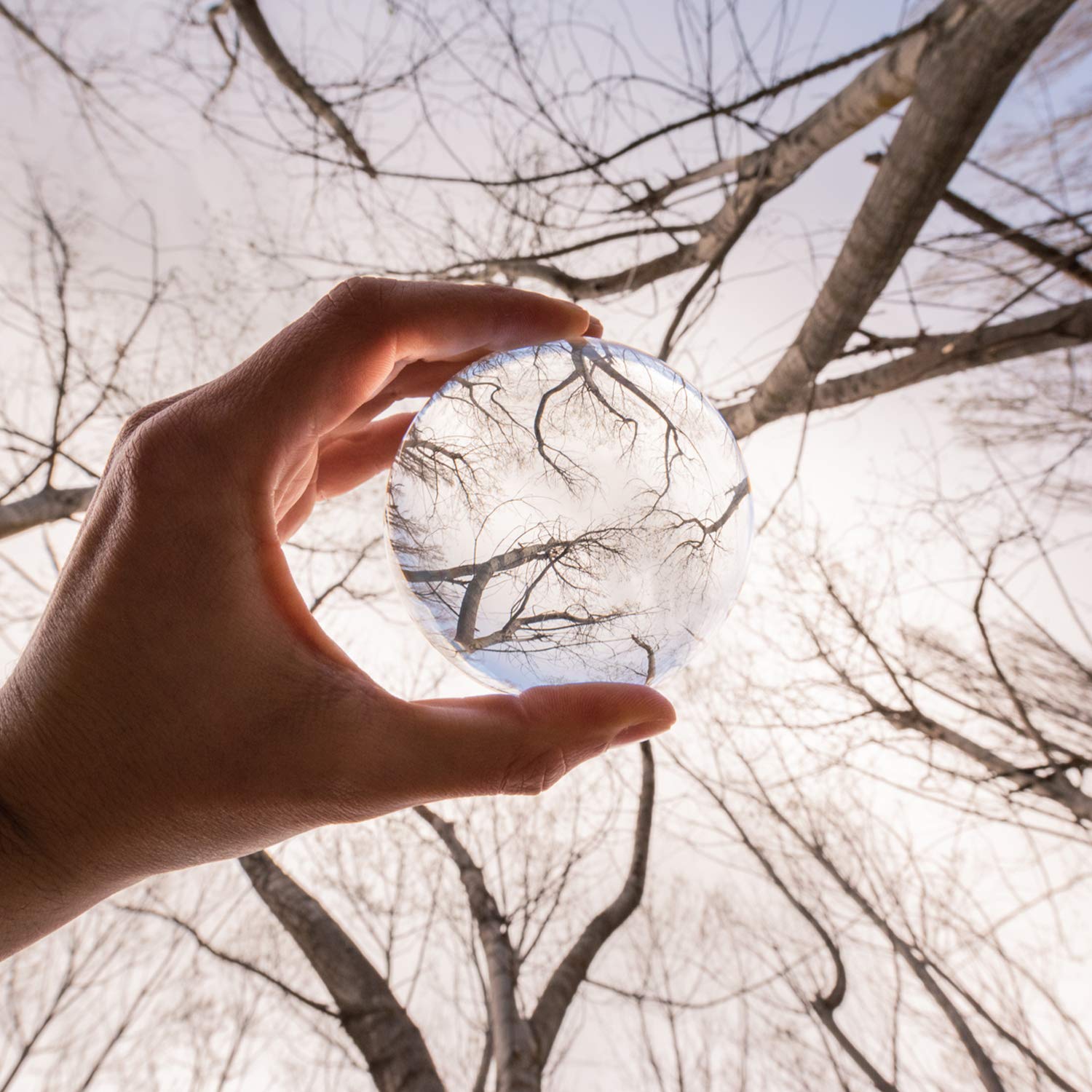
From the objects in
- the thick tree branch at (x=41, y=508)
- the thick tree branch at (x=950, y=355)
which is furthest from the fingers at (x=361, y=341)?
the thick tree branch at (x=41, y=508)

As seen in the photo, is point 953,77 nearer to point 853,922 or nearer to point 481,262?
point 481,262

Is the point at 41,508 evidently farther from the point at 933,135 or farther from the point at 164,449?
the point at 933,135

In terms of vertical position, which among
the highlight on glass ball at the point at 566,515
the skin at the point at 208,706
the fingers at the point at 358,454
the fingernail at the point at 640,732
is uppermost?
the fingers at the point at 358,454

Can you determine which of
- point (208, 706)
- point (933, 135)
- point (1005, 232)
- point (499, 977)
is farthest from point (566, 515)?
point (499, 977)

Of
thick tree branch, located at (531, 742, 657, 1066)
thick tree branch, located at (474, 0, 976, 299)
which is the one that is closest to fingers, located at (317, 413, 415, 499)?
thick tree branch, located at (474, 0, 976, 299)

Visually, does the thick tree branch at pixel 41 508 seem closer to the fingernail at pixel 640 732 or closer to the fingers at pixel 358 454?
the fingers at pixel 358 454

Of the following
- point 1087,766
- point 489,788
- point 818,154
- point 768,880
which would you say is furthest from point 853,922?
point 818,154

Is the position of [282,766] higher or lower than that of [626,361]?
lower
